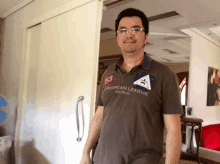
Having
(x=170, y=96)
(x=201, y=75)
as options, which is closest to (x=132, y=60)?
(x=170, y=96)

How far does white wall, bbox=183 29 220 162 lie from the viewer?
306 cm

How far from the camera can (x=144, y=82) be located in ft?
3.01

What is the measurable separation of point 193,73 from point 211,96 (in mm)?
624

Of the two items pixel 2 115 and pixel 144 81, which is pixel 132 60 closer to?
pixel 144 81

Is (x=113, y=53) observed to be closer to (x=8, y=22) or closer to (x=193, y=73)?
(x=193, y=73)

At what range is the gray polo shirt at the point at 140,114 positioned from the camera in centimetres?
87

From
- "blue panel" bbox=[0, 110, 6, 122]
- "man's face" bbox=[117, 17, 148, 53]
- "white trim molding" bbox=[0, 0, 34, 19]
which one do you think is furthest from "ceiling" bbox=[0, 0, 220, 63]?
"blue panel" bbox=[0, 110, 6, 122]

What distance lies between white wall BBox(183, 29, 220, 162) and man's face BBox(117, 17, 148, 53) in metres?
2.28

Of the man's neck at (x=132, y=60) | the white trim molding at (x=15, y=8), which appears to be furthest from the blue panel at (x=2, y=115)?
the white trim molding at (x=15, y=8)

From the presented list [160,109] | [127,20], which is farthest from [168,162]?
[127,20]

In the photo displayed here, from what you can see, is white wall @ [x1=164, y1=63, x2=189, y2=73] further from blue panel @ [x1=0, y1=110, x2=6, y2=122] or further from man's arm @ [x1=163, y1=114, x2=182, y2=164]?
blue panel @ [x1=0, y1=110, x2=6, y2=122]

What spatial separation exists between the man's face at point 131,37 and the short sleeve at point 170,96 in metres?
0.25

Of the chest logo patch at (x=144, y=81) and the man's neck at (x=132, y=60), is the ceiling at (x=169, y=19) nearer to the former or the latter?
the man's neck at (x=132, y=60)

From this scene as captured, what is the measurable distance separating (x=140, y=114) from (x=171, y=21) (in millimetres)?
2107
